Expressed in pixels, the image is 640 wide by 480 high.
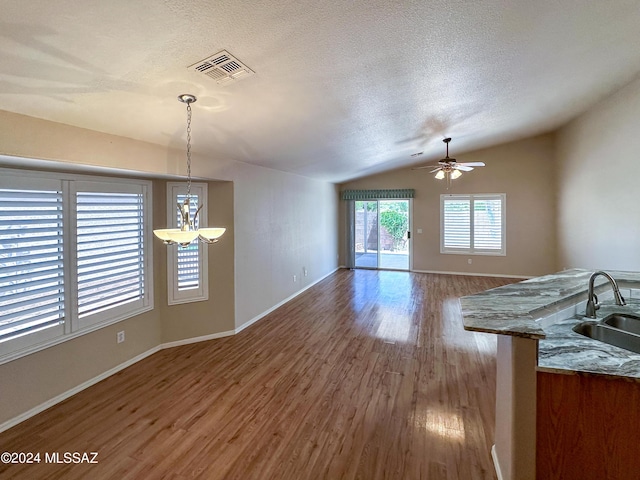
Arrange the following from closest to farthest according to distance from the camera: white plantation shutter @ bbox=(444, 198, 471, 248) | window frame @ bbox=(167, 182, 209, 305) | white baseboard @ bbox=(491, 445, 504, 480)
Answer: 1. white baseboard @ bbox=(491, 445, 504, 480)
2. window frame @ bbox=(167, 182, 209, 305)
3. white plantation shutter @ bbox=(444, 198, 471, 248)

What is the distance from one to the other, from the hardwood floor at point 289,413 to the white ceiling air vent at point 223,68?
2529 mm

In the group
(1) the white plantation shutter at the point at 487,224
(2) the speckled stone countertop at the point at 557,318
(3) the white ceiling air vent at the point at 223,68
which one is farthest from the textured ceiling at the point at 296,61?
(1) the white plantation shutter at the point at 487,224

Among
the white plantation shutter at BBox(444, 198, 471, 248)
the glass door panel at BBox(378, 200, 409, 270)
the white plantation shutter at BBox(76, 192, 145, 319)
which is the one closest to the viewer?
the white plantation shutter at BBox(76, 192, 145, 319)

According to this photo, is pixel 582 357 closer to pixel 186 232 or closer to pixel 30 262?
pixel 186 232

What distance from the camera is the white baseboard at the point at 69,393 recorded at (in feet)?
8.09

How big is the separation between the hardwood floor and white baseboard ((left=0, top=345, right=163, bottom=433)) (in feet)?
0.21

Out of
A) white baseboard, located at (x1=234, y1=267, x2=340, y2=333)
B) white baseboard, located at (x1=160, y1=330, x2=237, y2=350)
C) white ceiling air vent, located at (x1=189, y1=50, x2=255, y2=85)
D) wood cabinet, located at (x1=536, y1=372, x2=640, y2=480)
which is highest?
white ceiling air vent, located at (x1=189, y1=50, x2=255, y2=85)

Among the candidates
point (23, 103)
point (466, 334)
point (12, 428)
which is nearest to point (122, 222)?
point (23, 103)

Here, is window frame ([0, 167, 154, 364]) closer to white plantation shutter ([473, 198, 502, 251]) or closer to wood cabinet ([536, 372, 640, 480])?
wood cabinet ([536, 372, 640, 480])

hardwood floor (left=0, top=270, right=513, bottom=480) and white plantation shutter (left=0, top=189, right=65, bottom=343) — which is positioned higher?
white plantation shutter (left=0, top=189, right=65, bottom=343)

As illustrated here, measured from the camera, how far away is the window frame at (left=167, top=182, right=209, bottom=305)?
12.4 ft

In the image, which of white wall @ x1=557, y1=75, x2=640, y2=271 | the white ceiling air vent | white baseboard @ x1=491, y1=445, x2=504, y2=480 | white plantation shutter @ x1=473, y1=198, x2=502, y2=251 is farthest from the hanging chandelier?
white plantation shutter @ x1=473, y1=198, x2=502, y2=251

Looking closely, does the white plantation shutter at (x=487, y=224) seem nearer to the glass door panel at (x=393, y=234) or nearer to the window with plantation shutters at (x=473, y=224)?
the window with plantation shutters at (x=473, y=224)

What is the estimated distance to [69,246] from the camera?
2.90 m
